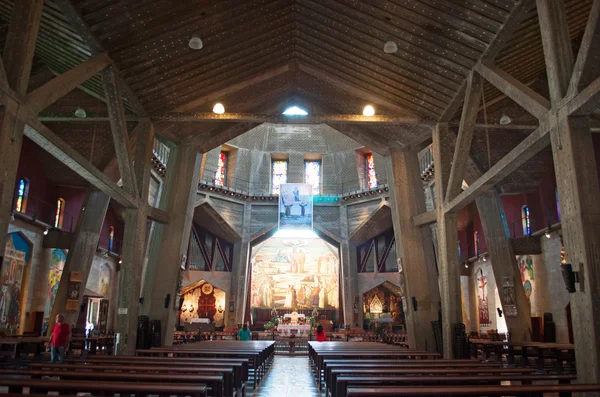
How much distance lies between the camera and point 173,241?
14.8 metres

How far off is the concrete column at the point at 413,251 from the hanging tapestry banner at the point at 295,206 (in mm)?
11250

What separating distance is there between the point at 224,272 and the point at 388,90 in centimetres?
1917

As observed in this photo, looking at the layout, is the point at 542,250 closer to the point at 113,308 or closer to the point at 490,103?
the point at 490,103

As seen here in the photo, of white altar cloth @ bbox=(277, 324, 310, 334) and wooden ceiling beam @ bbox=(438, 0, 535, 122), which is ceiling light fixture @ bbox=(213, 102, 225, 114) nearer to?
wooden ceiling beam @ bbox=(438, 0, 535, 122)

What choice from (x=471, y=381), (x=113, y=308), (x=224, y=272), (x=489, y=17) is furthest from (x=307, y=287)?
(x=471, y=381)

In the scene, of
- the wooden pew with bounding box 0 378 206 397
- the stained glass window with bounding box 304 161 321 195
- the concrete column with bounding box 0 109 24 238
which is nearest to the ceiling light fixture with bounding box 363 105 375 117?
the concrete column with bounding box 0 109 24 238

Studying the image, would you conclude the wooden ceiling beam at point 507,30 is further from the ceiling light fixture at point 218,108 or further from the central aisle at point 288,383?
the central aisle at point 288,383

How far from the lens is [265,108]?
17.0 m

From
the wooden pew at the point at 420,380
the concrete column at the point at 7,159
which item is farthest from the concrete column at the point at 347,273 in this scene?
the wooden pew at the point at 420,380

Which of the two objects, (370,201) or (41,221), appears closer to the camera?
(41,221)

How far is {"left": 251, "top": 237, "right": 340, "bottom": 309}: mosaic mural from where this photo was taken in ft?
101

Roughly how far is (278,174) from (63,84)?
2167 centimetres

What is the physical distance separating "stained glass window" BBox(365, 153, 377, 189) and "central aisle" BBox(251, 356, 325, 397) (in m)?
17.1

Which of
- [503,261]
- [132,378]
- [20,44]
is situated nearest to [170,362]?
[132,378]
